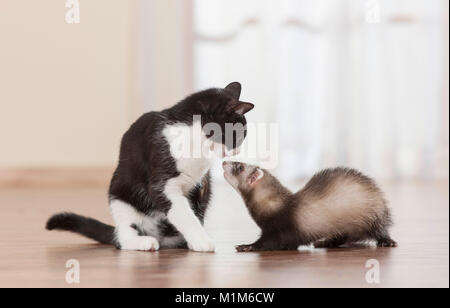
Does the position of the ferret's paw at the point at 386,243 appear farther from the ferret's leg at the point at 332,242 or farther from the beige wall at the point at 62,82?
the beige wall at the point at 62,82

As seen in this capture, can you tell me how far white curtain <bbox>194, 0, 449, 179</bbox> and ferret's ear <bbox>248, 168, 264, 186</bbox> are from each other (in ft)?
9.14

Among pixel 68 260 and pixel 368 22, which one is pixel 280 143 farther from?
pixel 68 260

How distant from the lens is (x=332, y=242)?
155cm

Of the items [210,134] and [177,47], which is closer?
[210,134]

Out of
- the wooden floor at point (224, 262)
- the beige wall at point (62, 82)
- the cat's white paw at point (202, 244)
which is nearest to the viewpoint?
the wooden floor at point (224, 262)

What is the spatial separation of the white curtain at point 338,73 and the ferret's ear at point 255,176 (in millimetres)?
2786

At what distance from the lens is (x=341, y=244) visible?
1.57m

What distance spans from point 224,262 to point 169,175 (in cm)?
27

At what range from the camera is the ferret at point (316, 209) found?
1.47 meters

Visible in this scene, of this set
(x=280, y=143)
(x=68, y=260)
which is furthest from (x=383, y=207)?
(x=280, y=143)

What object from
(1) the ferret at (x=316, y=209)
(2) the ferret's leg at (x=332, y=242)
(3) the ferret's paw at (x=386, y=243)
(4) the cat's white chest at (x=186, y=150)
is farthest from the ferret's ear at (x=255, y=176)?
(3) the ferret's paw at (x=386, y=243)

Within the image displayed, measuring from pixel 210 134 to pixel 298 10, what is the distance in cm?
307
